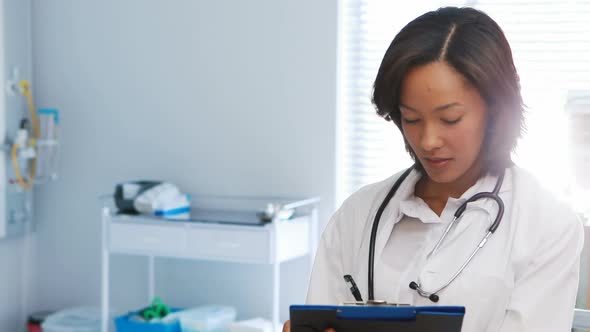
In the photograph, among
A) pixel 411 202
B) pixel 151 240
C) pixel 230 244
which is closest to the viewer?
pixel 411 202

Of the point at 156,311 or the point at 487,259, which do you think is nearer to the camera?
the point at 487,259

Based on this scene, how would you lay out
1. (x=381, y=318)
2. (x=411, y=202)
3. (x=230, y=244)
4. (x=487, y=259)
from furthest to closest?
(x=230, y=244)
(x=411, y=202)
(x=487, y=259)
(x=381, y=318)

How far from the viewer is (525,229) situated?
1425 millimetres

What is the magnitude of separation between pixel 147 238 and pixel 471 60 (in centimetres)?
206

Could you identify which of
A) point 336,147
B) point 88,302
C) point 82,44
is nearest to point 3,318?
point 88,302

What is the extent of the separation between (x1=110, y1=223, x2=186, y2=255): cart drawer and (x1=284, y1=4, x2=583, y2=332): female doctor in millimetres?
1673

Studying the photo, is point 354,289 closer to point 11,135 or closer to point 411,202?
point 411,202

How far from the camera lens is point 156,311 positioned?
3.26 m

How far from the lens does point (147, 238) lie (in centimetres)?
317

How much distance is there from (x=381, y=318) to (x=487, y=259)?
26 cm

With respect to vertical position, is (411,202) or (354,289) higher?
(411,202)

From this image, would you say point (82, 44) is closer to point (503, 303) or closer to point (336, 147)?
point (336, 147)

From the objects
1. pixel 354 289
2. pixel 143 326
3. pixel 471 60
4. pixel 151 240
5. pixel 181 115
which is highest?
pixel 471 60

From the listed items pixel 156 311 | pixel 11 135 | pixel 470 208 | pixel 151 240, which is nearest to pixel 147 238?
pixel 151 240
